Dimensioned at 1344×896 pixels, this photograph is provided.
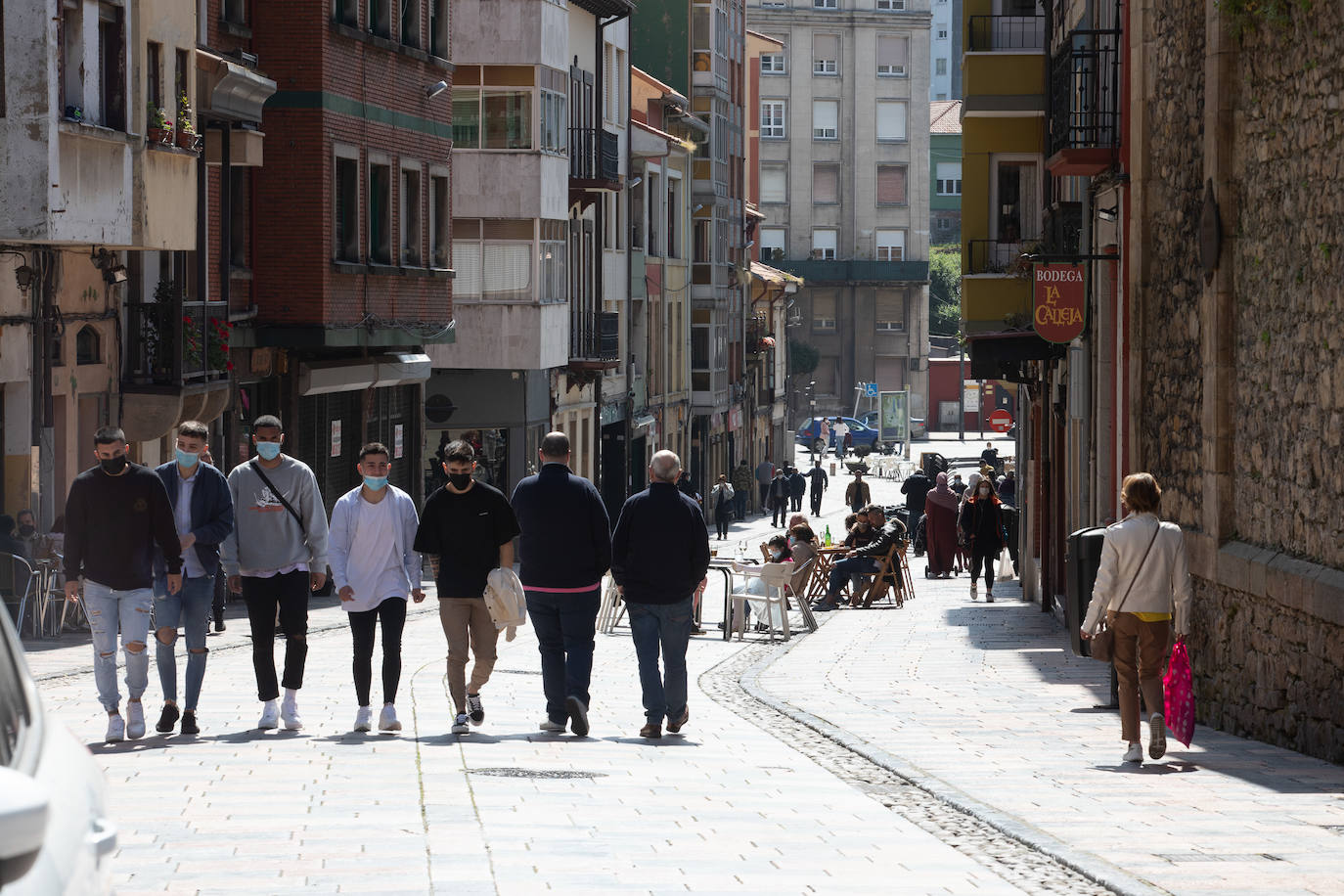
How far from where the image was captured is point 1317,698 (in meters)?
11.4

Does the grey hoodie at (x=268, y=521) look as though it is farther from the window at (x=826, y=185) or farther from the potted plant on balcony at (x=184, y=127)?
the window at (x=826, y=185)

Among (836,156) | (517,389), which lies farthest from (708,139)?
(836,156)

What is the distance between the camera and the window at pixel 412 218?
33.1m

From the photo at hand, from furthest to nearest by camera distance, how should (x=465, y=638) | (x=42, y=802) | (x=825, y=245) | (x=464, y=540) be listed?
(x=825, y=245), (x=465, y=638), (x=464, y=540), (x=42, y=802)

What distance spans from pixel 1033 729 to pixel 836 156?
3745 inches

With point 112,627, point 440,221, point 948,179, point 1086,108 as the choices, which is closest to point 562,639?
point 112,627

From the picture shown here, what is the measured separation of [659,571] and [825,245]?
96.6 meters

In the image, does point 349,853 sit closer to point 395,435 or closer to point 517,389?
point 395,435

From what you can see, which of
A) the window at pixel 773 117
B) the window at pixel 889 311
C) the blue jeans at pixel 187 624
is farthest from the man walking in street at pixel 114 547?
the window at pixel 889 311

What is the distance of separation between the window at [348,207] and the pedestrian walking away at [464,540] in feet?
60.3

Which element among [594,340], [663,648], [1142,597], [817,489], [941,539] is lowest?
[817,489]

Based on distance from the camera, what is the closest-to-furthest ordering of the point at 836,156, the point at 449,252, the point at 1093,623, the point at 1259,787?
1. the point at 1259,787
2. the point at 1093,623
3. the point at 449,252
4. the point at 836,156

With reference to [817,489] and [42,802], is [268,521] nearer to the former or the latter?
[42,802]

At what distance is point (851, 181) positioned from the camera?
107312mm
